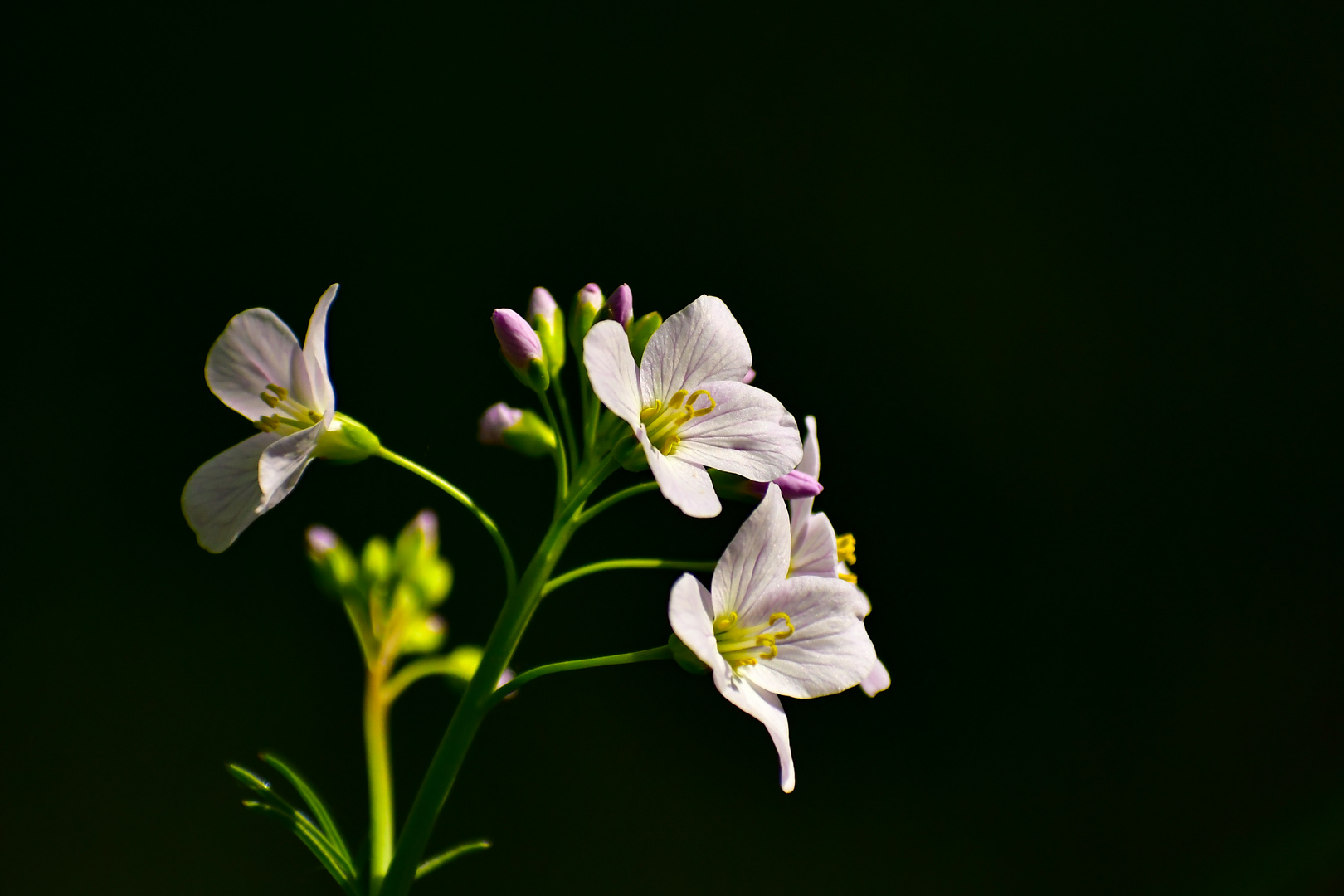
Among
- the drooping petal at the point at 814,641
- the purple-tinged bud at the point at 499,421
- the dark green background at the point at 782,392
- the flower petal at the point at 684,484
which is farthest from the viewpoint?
the dark green background at the point at 782,392

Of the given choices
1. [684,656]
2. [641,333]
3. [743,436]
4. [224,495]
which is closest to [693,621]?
[684,656]

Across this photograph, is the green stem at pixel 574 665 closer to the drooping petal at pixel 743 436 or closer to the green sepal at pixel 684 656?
the green sepal at pixel 684 656

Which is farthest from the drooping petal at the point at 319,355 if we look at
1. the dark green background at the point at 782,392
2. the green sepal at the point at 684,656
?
the dark green background at the point at 782,392

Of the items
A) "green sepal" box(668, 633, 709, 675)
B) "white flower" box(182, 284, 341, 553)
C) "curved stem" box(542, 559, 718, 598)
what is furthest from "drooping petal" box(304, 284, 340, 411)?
"green sepal" box(668, 633, 709, 675)

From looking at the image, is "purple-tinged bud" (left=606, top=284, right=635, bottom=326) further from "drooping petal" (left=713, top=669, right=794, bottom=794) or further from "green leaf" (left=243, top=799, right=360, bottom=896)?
"green leaf" (left=243, top=799, right=360, bottom=896)

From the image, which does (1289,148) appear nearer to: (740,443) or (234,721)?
(740,443)
